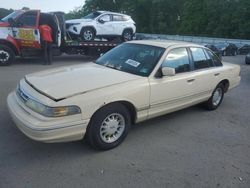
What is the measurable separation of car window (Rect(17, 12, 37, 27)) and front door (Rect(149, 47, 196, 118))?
8193 millimetres

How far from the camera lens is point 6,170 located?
347cm

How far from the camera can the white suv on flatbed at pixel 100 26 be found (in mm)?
13516

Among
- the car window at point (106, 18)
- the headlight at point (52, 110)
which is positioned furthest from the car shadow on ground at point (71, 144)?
the car window at point (106, 18)

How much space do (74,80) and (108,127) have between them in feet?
2.75

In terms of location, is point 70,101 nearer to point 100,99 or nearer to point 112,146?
point 100,99

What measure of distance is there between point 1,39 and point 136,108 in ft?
28.1

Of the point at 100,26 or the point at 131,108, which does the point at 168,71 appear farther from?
the point at 100,26

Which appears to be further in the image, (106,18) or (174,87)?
(106,18)

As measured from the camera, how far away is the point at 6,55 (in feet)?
36.1

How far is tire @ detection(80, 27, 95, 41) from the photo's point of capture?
1360cm

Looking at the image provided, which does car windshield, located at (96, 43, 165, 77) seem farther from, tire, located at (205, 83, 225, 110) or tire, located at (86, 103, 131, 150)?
tire, located at (205, 83, 225, 110)

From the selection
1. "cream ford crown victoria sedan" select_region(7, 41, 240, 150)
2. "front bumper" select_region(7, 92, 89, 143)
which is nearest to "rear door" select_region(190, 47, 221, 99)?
"cream ford crown victoria sedan" select_region(7, 41, 240, 150)

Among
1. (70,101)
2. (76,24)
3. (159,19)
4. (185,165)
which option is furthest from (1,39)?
(159,19)

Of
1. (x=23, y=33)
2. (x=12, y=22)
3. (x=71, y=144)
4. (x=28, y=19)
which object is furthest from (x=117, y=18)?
(x=71, y=144)
